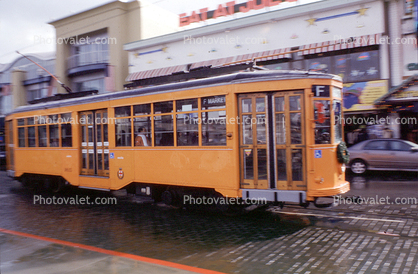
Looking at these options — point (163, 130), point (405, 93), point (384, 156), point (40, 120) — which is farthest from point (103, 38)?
point (384, 156)

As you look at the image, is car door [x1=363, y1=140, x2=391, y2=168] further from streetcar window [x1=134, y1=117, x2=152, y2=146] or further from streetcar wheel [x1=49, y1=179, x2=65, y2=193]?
streetcar wheel [x1=49, y1=179, x2=65, y2=193]

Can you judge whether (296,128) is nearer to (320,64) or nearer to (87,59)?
(320,64)

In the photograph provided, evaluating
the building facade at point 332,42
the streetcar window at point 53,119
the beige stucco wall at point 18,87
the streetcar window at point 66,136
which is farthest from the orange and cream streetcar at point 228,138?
the beige stucco wall at point 18,87

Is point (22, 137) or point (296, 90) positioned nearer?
point (296, 90)

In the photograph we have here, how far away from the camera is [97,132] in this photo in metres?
9.99

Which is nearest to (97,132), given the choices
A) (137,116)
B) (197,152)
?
(137,116)

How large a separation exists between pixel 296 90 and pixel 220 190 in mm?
2532

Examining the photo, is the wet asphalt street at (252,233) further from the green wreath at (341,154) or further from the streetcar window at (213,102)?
the streetcar window at (213,102)

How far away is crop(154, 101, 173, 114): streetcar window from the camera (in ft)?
26.3

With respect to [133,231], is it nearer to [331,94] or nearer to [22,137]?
[331,94]

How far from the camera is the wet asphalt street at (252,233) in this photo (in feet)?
16.3

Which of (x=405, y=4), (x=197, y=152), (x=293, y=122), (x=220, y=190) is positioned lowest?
(x=220, y=190)

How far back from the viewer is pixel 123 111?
9109 mm

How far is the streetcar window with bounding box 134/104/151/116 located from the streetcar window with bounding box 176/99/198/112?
0.96 metres
